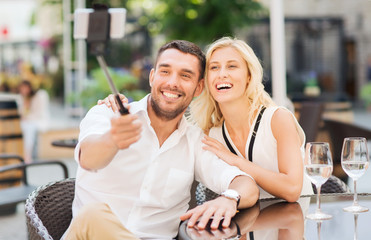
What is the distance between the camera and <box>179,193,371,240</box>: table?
183cm

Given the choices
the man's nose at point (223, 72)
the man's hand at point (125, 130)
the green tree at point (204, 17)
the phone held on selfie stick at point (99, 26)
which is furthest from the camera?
the green tree at point (204, 17)

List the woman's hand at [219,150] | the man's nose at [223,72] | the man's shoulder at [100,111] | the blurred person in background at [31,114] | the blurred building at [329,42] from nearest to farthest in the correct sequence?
the man's shoulder at [100,111] < the woman's hand at [219,150] < the man's nose at [223,72] < the blurred person in background at [31,114] < the blurred building at [329,42]

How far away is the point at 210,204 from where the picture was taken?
79.0 inches

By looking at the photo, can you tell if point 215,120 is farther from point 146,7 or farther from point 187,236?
point 146,7

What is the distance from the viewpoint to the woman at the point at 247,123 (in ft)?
7.81

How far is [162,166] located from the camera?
2385 millimetres

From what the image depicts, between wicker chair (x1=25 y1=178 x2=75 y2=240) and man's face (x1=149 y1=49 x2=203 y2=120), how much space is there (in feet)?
1.81

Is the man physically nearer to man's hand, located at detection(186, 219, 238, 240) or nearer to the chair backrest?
man's hand, located at detection(186, 219, 238, 240)

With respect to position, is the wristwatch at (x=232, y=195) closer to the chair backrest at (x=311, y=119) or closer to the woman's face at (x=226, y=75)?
the woman's face at (x=226, y=75)

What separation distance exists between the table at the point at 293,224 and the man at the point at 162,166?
0.08m

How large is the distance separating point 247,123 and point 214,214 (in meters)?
0.79

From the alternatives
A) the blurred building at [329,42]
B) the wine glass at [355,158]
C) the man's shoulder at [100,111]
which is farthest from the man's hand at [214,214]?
the blurred building at [329,42]

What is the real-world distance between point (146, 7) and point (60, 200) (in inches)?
524

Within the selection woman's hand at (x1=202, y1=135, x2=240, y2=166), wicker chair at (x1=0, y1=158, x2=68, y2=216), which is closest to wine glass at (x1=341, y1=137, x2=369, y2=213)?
woman's hand at (x1=202, y1=135, x2=240, y2=166)
